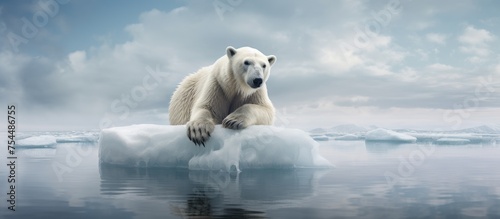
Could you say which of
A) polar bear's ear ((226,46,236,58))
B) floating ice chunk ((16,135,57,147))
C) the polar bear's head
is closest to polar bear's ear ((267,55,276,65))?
the polar bear's head

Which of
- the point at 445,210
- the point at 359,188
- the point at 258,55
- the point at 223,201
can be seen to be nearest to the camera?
the point at 445,210

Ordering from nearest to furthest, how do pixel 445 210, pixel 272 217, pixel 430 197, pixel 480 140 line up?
pixel 272 217
pixel 445 210
pixel 430 197
pixel 480 140

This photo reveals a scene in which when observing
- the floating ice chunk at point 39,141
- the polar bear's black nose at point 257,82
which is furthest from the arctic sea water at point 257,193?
the floating ice chunk at point 39,141

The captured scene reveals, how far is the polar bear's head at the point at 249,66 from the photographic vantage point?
28.7 feet

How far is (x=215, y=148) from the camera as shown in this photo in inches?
380

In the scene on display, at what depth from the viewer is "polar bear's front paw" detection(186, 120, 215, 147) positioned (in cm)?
922

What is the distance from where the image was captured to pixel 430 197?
686 cm

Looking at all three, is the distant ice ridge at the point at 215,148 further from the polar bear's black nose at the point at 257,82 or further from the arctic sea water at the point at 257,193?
the polar bear's black nose at the point at 257,82

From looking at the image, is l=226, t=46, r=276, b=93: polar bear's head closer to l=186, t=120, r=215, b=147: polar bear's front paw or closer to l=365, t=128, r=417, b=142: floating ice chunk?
l=186, t=120, r=215, b=147: polar bear's front paw

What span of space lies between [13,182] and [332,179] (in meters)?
5.28

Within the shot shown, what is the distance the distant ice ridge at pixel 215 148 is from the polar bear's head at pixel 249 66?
0.99 metres

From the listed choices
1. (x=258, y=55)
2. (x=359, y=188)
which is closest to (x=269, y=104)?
(x=258, y=55)

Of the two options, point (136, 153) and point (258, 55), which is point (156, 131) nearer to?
point (136, 153)

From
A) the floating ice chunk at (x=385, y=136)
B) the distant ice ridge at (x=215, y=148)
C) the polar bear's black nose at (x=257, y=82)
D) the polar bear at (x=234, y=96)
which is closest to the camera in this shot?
the polar bear's black nose at (x=257, y=82)
